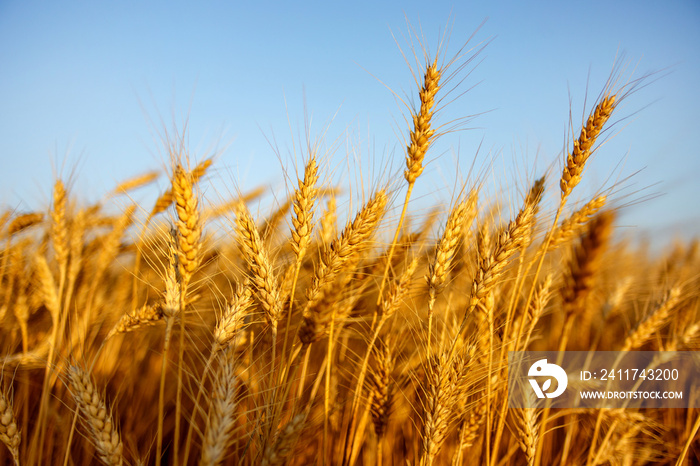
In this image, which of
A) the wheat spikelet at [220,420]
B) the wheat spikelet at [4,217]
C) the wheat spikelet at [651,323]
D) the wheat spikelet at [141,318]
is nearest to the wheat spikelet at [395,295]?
the wheat spikelet at [220,420]

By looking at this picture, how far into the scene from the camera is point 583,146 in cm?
182

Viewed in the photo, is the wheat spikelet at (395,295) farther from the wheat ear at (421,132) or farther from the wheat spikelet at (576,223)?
the wheat spikelet at (576,223)

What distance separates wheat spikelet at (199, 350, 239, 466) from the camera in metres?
1.09

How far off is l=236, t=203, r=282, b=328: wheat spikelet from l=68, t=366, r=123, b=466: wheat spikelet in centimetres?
64

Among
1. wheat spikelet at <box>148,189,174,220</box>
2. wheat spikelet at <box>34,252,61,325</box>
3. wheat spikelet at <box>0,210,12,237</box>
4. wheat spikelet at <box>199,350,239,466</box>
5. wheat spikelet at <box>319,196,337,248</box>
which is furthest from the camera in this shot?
wheat spikelet at <box>148,189,174,220</box>

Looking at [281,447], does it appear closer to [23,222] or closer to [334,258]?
[334,258]

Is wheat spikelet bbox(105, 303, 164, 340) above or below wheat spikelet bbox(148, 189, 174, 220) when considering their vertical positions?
below

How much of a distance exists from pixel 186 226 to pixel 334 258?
23.1 inches

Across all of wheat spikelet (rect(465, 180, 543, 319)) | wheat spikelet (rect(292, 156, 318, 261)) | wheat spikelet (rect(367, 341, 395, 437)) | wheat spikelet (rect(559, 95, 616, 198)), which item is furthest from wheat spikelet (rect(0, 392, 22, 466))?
wheat spikelet (rect(559, 95, 616, 198))

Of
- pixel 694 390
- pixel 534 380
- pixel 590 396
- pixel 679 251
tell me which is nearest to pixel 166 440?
pixel 534 380

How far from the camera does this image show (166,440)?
2432 millimetres

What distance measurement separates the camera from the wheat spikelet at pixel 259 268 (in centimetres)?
143

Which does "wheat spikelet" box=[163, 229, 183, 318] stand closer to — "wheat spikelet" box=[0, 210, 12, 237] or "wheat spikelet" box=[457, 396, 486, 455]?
"wheat spikelet" box=[457, 396, 486, 455]

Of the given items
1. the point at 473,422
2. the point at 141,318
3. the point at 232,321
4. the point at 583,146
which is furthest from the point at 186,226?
the point at 583,146
